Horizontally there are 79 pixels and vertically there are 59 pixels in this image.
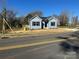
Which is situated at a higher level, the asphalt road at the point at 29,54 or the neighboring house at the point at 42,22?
the neighboring house at the point at 42,22

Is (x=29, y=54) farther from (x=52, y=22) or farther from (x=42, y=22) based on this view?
(x=52, y=22)

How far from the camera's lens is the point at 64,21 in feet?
314

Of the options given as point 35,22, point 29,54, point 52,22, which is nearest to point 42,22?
point 52,22

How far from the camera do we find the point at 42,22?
6384 cm

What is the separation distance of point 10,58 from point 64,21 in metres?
87.4

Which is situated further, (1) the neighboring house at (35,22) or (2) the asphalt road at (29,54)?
(1) the neighboring house at (35,22)

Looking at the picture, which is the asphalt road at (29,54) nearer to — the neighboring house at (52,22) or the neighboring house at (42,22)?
the neighboring house at (42,22)

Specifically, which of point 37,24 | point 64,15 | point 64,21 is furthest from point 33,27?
point 64,15

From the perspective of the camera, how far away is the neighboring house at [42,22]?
2313 inches

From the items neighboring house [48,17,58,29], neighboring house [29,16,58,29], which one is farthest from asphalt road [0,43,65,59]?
neighboring house [48,17,58,29]

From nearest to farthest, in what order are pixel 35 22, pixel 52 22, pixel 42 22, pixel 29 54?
pixel 29 54, pixel 35 22, pixel 42 22, pixel 52 22

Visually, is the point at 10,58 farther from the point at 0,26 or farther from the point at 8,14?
the point at 8,14

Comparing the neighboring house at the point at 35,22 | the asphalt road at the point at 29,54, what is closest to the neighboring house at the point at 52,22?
the neighboring house at the point at 35,22

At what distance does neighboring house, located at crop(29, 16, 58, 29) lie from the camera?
58.8 m
